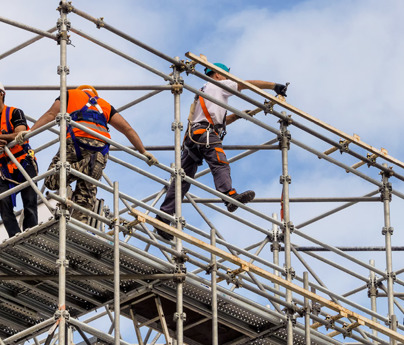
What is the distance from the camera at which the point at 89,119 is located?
19.8 meters

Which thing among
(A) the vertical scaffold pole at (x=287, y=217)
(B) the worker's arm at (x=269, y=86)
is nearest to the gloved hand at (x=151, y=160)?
(A) the vertical scaffold pole at (x=287, y=217)

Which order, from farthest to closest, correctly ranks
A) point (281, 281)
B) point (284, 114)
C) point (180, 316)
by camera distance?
A: point (284, 114) < point (281, 281) < point (180, 316)

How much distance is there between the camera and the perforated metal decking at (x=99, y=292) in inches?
742

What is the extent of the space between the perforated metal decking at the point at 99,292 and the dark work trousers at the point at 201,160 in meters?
1.73

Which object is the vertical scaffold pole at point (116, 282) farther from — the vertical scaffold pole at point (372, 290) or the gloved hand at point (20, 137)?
the vertical scaffold pole at point (372, 290)

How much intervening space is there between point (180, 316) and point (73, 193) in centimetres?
220

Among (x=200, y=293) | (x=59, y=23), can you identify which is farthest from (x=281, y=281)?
(x=59, y=23)

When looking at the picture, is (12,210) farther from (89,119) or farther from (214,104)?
(214,104)

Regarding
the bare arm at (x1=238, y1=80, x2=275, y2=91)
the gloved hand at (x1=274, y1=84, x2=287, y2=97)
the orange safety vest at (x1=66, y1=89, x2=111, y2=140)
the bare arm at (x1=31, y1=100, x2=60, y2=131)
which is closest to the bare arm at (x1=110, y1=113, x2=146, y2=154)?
the orange safety vest at (x1=66, y1=89, x2=111, y2=140)

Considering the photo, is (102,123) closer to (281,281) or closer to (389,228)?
(281,281)

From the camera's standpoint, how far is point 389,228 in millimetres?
23156

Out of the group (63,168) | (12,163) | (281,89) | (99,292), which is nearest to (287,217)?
(281,89)

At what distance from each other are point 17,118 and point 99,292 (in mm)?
2615

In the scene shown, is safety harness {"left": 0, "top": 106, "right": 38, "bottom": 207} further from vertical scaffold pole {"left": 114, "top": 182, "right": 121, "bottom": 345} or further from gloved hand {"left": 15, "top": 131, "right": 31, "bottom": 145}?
vertical scaffold pole {"left": 114, "top": 182, "right": 121, "bottom": 345}
